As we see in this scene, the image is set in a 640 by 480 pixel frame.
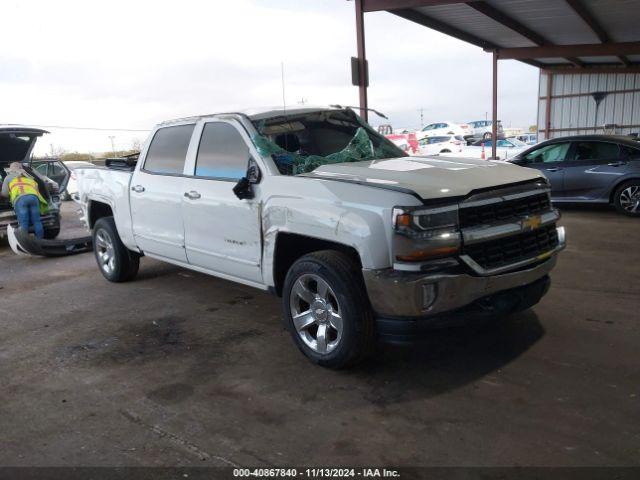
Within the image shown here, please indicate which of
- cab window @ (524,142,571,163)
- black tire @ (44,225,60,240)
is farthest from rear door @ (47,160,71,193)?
cab window @ (524,142,571,163)

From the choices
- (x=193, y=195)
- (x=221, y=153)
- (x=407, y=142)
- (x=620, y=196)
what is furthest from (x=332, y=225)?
(x=407, y=142)

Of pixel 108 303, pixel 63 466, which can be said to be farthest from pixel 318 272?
pixel 108 303

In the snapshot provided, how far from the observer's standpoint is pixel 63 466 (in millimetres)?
2852

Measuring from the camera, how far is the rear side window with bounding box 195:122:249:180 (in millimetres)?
4457

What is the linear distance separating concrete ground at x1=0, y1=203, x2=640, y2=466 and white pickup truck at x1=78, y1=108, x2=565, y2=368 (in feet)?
1.07

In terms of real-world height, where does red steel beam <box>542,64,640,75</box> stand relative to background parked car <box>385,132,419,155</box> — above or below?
above

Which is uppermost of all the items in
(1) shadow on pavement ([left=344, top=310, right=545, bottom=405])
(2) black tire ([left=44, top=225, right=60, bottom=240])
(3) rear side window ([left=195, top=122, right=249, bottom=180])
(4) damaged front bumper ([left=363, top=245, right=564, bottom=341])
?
(3) rear side window ([left=195, top=122, right=249, bottom=180])

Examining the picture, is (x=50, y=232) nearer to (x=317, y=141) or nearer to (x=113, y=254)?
(x=113, y=254)

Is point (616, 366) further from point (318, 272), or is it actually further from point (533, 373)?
point (318, 272)

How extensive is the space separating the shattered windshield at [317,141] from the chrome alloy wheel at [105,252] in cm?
291

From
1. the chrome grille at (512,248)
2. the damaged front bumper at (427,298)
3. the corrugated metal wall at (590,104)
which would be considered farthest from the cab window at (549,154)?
the corrugated metal wall at (590,104)

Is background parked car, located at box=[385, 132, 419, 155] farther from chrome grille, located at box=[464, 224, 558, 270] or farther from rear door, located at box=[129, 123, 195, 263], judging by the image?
chrome grille, located at box=[464, 224, 558, 270]

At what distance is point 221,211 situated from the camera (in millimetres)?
4520

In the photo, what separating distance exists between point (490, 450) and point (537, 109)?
25527 mm
